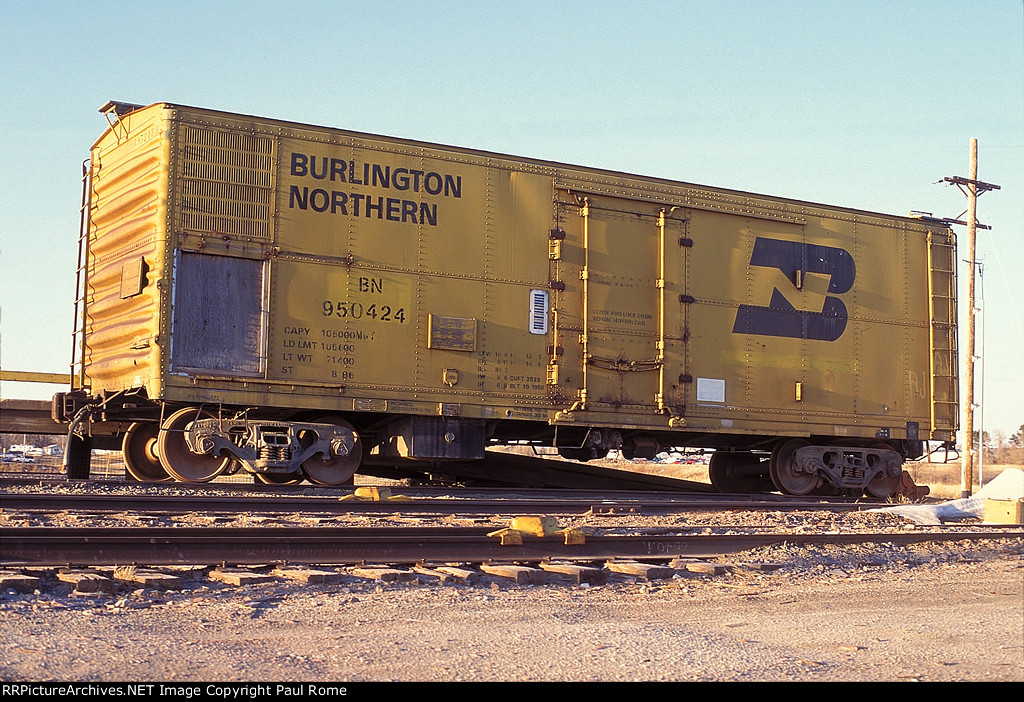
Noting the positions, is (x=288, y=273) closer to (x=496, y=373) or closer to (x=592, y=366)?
(x=496, y=373)

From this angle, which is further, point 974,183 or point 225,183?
point 974,183

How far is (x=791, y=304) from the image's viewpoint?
15375 mm

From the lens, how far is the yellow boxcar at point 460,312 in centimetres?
1232

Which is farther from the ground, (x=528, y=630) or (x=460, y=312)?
(x=460, y=312)

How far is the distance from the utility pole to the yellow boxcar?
4.50m

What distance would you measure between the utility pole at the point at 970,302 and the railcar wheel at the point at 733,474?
530 cm

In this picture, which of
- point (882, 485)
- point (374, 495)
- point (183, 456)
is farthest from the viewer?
point (882, 485)

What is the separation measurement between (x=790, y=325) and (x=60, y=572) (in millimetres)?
11530

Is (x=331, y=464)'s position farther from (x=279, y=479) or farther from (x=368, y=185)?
(x=368, y=185)

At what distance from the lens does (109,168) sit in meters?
13.6

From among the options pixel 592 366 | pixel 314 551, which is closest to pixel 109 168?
pixel 592 366

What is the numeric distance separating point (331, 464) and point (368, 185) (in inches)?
142

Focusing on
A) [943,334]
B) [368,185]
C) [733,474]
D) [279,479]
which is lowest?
[279,479]

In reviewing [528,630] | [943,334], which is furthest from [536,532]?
[943,334]
